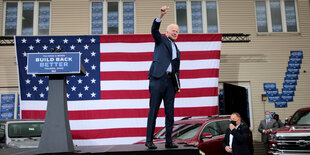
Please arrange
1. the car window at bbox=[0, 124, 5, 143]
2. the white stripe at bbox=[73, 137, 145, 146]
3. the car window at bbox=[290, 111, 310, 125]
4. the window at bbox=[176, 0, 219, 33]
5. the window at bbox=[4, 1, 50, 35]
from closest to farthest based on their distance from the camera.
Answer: the car window at bbox=[0, 124, 5, 143] → the car window at bbox=[290, 111, 310, 125] → the white stripe at bbox=[73, 137, 145, 146] → the window at bbox=[4, 1, 50, 35] → the window at bbox=[176, 0, 219, 33]

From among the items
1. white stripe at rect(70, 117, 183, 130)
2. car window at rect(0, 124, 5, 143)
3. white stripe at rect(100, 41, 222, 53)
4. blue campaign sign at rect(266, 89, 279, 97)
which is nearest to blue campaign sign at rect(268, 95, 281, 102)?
blue campaign sign at rect(266, 89, 279, 97)

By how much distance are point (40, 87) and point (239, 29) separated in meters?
8.86

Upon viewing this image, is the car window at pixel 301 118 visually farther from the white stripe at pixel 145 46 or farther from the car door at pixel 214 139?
the white stripe at pixel 145 46

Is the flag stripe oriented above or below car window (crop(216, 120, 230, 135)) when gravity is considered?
below

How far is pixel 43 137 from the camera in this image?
14.3ft

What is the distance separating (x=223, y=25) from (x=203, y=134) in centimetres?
784

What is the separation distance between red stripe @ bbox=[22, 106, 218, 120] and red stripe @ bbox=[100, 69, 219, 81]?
112cm

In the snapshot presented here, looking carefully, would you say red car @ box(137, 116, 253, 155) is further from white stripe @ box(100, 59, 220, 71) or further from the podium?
white stripe @ box(100, 59, 220, 71)

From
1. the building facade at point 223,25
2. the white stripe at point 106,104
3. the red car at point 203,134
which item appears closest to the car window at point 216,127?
the red car at point 203,134

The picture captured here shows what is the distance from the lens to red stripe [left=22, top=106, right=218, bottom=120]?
10.0m

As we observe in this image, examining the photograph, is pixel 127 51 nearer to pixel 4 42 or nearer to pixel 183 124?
pixel 183 124

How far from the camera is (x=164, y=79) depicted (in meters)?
4.34

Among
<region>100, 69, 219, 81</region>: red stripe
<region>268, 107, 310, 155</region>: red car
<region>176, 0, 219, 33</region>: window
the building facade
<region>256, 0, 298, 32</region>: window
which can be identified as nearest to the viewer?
<region>268, 107, 310, 155</region>: red car

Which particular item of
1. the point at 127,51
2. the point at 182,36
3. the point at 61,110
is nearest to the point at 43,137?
the point at 61,110
